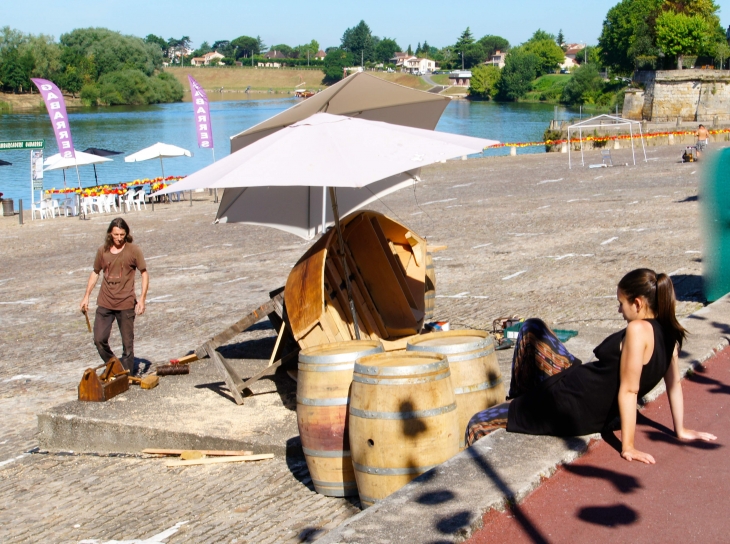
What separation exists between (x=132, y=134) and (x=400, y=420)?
73.1m

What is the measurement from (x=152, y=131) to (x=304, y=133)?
76.0 meters

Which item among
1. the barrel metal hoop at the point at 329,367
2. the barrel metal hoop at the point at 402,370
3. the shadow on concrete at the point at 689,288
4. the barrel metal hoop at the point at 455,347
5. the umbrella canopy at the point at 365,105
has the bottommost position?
the shadow on concrete at the point at 689,288

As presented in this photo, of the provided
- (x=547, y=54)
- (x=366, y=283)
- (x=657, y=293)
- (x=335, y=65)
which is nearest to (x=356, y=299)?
(x=366, y=283)

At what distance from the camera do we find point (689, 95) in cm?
8219

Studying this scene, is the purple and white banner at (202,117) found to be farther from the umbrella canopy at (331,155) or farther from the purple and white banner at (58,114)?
the umbrella canopy at (331,155)

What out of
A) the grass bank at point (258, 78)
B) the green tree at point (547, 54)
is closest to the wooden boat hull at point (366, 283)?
the grass bank at point (258, 78)

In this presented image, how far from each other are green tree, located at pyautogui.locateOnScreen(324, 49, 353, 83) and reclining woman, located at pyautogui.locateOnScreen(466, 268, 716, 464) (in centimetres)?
16254

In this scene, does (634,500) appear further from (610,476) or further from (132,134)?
(132,134)

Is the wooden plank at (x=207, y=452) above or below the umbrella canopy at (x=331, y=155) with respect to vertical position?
below

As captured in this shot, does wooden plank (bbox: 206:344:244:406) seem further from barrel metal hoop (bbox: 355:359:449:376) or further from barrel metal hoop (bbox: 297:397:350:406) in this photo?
barrel metal hoop (bbox: 355:359:449:376)

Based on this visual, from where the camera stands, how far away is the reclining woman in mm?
4488

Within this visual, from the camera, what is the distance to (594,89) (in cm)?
11638

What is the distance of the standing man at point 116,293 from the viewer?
8.82 metres

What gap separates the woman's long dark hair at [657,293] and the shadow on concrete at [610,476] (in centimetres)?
79
